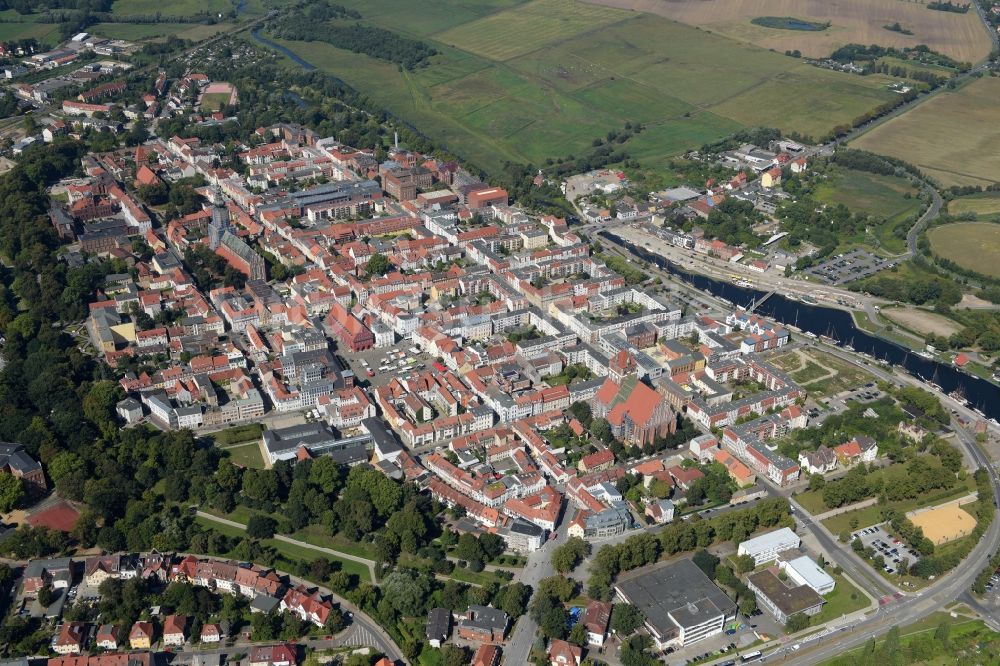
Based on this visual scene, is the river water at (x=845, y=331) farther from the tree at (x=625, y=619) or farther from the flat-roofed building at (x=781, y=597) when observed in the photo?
the tree at (x=625, y=619)

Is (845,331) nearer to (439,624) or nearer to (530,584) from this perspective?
(530,584)

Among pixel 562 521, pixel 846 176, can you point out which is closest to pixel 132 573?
pixel 562 521

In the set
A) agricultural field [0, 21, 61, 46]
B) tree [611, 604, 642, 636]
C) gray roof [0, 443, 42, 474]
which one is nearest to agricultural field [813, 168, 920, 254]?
tree [611, 604, 642, 636]

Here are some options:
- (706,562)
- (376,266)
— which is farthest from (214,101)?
(706,562)

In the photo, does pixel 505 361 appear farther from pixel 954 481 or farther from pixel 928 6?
pixel 928 6

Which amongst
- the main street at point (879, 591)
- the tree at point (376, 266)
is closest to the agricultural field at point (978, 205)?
the main street at point (879, 591)

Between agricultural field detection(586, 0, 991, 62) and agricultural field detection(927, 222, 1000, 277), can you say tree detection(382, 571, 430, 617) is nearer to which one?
agricultural field detection(927, 222, 1000, 277)
